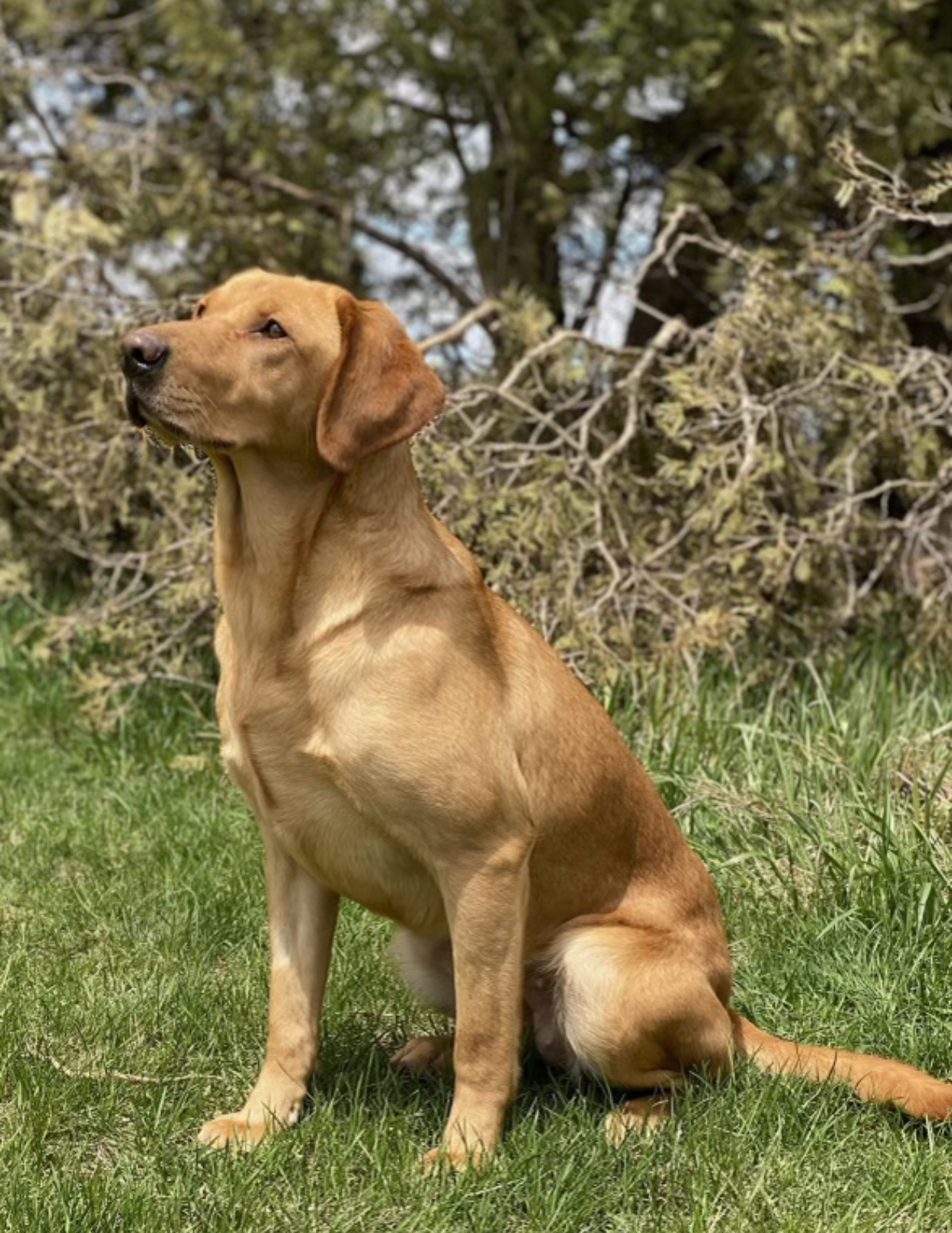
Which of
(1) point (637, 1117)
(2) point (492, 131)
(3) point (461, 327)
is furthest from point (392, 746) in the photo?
(2) point (492, 131)

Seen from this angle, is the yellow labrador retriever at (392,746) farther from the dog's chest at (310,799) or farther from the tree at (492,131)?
the tree at (492,131)

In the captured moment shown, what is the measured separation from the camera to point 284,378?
286cm

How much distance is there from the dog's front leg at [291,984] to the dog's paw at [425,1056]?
0.86 ft

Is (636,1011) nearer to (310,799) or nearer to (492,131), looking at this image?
(310,799)

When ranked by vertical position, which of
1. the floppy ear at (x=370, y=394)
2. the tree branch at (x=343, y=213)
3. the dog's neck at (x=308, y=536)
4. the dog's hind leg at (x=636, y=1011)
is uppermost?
the floppy ear at (x=370, y=394)

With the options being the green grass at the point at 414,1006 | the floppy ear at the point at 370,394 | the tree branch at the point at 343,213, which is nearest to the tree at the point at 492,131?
the tree branch at the point at 343,213

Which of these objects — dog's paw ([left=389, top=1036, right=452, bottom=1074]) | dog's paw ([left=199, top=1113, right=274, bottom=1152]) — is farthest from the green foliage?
dog's paw ([left=199, top=1113, right=274, bottom=1152])

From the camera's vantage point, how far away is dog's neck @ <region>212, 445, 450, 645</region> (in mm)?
2908

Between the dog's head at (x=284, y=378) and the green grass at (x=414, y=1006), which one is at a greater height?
the dog's head at (x=284, y=378)

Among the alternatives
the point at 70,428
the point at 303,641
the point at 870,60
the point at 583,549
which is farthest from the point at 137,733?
the point at 870,60

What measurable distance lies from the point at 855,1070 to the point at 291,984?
45.1 inches

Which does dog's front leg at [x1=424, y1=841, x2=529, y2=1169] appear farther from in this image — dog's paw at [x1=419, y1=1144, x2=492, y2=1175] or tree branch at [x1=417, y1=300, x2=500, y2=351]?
tree branch at [x1=417, y1=300, x2=500, y2=351]

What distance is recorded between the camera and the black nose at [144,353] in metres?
2.70

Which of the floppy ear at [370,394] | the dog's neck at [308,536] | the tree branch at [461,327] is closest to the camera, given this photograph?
the floppy ear at [370,394]
